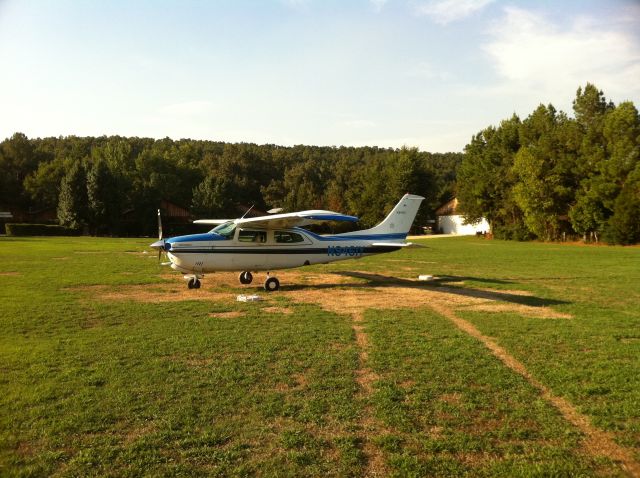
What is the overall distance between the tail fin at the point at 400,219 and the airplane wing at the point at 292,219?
3609 millimetres

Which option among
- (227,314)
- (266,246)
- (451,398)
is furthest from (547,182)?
(451,398)

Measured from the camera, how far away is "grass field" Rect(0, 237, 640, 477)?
14.1ft

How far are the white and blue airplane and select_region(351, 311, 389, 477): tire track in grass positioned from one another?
23.3 feet

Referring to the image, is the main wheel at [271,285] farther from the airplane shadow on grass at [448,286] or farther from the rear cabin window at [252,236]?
the rear cabin window at [252,236]

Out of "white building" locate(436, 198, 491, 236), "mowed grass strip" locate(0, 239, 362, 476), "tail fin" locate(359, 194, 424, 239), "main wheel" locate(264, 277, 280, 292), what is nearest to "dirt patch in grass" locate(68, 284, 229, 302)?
"main wheel" locate(264, 277, 280, 292)

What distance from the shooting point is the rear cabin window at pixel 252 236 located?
51.6 feet

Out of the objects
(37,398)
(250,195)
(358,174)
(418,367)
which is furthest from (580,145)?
(250,195)

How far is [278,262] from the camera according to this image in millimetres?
16500

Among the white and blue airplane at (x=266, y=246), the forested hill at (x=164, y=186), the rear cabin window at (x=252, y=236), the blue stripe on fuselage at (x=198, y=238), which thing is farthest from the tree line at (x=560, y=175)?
the blue stripe on fuselage at (x=198, y=238)

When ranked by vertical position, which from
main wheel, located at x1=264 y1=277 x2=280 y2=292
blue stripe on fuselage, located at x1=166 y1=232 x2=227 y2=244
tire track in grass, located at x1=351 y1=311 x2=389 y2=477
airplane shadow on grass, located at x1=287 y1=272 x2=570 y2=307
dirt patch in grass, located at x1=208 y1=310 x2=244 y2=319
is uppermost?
blue stripe on fuselage, located at x1=166 y1=232 x2=227 y2=244

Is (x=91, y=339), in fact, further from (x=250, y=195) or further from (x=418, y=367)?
(x=250, y=195)

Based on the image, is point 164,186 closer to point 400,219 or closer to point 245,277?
point 400,219

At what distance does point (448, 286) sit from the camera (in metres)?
16.5

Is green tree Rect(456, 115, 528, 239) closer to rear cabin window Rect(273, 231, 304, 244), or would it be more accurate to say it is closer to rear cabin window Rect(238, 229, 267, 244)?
rear cabin window Rect(273, 231, 304, 244)
